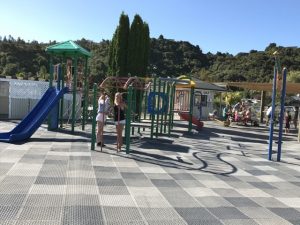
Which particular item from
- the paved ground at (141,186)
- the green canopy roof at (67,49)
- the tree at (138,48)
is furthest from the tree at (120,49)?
the paved ground at (141,186)

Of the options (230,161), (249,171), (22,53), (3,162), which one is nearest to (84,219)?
(3,162)

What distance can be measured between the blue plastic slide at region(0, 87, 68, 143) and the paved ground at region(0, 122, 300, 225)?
0.49m

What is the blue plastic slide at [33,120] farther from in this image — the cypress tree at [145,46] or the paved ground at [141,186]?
the cypress tree at [145,46]

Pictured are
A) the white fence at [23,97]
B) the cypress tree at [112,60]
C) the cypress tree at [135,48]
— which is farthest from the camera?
the cypress tree at [112,60]

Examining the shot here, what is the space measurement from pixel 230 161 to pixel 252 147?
3.85 m

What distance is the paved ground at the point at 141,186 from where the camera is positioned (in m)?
5.84

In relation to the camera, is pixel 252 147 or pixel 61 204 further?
pixel 252 147

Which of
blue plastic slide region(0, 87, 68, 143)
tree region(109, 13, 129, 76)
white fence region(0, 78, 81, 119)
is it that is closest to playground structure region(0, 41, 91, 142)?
blue plastic slide region(0, 87, 68, 143)

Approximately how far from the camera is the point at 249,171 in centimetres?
989

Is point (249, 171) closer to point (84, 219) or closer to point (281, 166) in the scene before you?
point (281, 166)

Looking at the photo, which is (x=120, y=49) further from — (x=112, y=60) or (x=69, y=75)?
(x=69, y=75)

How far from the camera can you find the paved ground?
5.84 m

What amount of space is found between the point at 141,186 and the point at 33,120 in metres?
7.50

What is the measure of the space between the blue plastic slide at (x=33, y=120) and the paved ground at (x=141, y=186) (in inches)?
19.1
